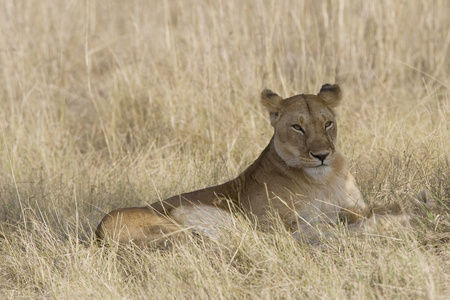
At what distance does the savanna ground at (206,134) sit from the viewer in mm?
3258

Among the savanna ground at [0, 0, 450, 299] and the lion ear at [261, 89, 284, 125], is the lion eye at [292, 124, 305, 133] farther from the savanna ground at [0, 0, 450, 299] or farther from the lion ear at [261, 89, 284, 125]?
the savanna ground at [0, 0, 450, 299]

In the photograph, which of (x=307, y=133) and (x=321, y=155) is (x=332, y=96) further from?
(x=321, y=155)

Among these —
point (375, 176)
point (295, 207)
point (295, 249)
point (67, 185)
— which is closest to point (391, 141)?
point (375, 176)

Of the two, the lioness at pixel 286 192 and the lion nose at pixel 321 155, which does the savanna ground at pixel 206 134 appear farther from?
the lion nose at pixel 321 155

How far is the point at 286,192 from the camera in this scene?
13.2 feet

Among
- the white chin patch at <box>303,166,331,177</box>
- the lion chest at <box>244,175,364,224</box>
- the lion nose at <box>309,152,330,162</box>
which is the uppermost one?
the lion nose at <box>309,152,330,162</box>

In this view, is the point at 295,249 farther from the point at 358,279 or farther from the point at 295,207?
the point at 295,207

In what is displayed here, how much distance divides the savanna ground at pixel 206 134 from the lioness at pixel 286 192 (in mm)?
165

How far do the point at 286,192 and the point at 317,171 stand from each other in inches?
8.3

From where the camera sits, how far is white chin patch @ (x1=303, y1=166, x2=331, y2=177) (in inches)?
157

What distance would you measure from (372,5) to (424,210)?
10.8ft

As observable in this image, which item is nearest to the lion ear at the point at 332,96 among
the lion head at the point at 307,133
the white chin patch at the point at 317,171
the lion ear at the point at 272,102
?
the lion head at the point at 307,133

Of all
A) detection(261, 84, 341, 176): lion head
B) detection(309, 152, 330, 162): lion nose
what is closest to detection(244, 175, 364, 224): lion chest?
detection(261, 84, 341, 176): lion head

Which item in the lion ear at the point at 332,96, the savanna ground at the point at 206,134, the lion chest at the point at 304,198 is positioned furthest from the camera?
the lion ear at the point at 332,96
